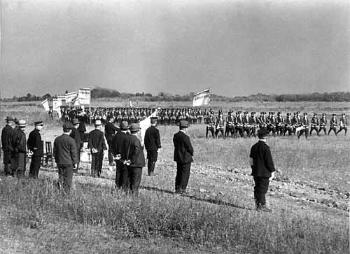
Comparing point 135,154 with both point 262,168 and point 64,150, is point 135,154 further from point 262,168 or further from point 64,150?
point 262,168

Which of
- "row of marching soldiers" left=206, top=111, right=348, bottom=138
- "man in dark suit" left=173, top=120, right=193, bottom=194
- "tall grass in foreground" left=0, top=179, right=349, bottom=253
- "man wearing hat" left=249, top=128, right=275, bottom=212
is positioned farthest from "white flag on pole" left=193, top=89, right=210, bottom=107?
"tall grass in foreground" left=0, top=179, right=349, bottom=253

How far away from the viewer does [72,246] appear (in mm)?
7641

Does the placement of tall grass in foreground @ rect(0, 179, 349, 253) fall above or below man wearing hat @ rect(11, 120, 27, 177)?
below

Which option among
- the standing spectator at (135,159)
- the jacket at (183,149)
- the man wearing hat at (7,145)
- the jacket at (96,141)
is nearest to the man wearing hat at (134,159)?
the standing spectator at (135,159)

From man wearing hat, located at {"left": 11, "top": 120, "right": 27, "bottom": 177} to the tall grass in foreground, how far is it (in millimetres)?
2897

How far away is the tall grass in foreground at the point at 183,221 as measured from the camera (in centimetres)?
784

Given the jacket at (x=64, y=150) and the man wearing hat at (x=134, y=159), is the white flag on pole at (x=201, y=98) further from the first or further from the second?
the jacket at (x=64, y=150)

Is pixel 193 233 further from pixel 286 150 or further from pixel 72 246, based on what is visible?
pixel 286 150

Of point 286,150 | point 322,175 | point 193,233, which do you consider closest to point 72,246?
point 193,233

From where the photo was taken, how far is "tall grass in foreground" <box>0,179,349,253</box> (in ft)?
25.7

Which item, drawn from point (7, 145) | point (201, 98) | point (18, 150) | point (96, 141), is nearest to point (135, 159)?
point (96, 141)

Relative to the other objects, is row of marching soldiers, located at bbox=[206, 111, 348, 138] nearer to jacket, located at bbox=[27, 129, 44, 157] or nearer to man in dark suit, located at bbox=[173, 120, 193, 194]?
jacket, located at bbox=[27, 129, 44, 157]

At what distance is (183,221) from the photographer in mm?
8578

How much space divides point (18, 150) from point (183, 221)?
6147 mm
